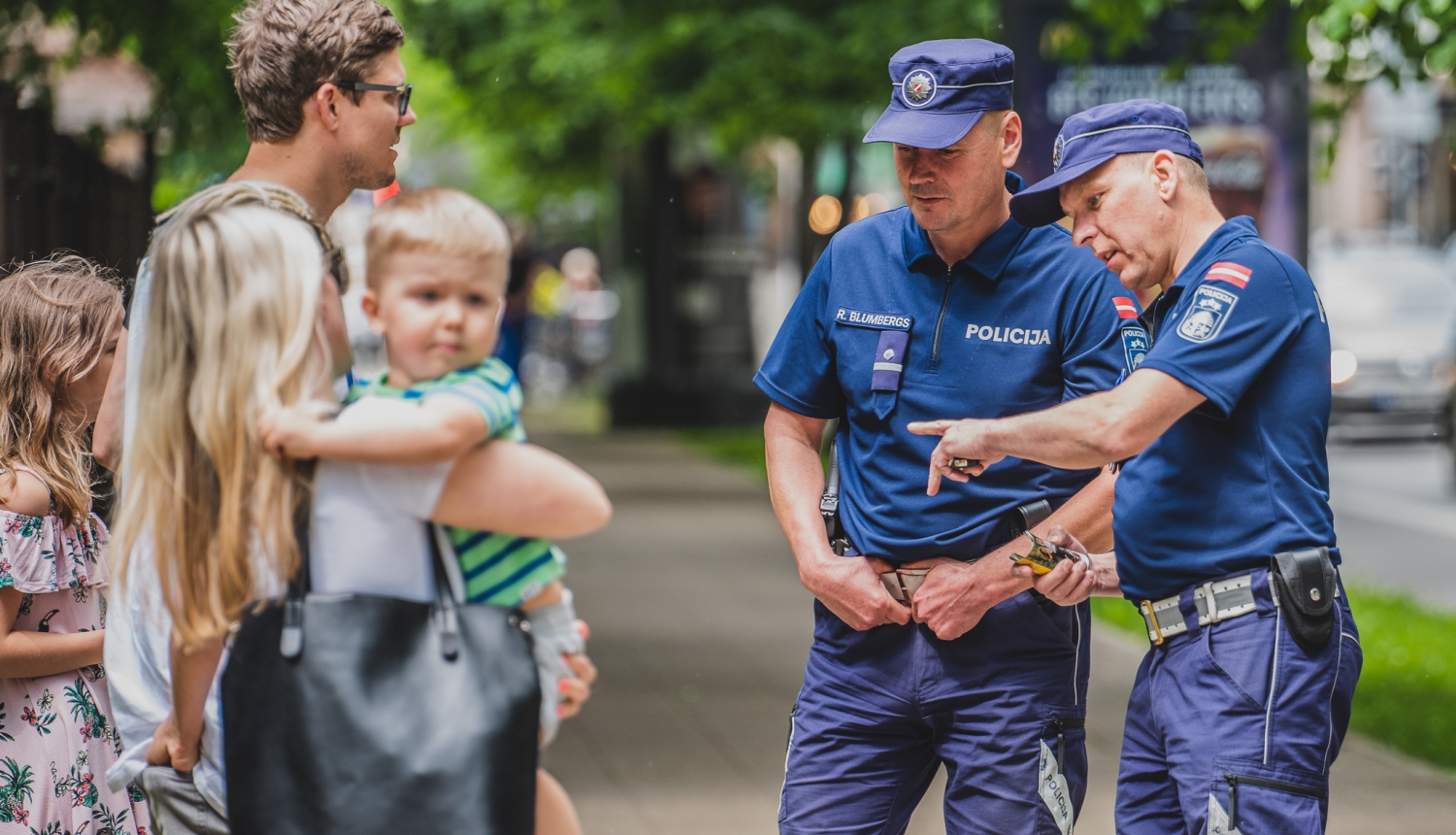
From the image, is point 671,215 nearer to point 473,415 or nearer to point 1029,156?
point 1029,156

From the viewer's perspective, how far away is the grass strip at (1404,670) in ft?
22.5

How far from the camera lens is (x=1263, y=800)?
2840 millimetres

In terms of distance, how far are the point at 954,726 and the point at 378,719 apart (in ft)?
4.86

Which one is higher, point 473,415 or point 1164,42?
point 1164,42

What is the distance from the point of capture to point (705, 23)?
582 inches

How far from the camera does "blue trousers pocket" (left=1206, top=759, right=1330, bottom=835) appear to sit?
9.30ft

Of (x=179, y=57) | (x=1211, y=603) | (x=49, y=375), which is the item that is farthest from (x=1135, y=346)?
(x=179, y=57)

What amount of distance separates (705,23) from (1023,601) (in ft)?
39.8

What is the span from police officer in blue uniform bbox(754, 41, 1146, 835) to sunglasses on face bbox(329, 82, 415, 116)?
2.98ft

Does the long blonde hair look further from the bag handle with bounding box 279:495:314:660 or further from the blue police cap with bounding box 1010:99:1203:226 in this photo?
the blue police cap with bounding box 1010:99:1203:226

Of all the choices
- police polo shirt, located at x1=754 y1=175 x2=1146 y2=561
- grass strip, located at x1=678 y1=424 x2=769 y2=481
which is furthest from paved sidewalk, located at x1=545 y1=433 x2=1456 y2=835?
grass strip, located at x1=678 y1=424 x2=769 y2=481

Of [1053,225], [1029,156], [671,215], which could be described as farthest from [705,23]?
[1053,225]

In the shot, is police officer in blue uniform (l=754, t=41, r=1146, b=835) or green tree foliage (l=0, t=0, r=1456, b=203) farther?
green tree foliage (l=0, t=0, r=1456, b=203)

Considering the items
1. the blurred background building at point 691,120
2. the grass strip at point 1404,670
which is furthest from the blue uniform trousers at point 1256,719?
the grass strip at point 1404,670
